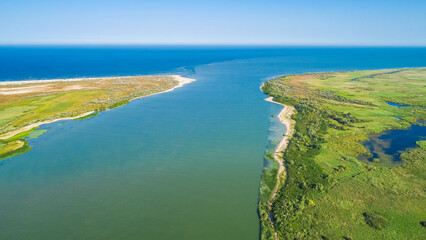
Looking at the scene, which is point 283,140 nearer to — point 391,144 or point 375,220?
point 391,144

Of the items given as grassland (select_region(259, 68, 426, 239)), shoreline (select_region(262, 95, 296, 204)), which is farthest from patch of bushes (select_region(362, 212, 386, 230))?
shoreline (select_region(262, 95, 296, 204))

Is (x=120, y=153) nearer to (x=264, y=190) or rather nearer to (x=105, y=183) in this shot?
(x=105, y=183)

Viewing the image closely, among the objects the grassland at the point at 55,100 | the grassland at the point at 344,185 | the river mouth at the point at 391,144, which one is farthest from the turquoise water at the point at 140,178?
the river mouth at the point at 391,144

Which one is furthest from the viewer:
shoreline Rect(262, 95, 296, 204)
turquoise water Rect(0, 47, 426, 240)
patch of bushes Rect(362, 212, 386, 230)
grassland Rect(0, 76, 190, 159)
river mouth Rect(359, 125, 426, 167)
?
grassland Rect(0, 76, 190, 159)

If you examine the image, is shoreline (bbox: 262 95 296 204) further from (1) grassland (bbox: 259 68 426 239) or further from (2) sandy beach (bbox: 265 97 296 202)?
(1) grassland (bbox: 259 68 426 239)

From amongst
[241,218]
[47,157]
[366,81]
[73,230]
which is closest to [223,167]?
[241,218]

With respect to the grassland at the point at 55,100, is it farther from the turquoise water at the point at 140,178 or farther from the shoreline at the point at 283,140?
the shoreline at the point at 283,140
